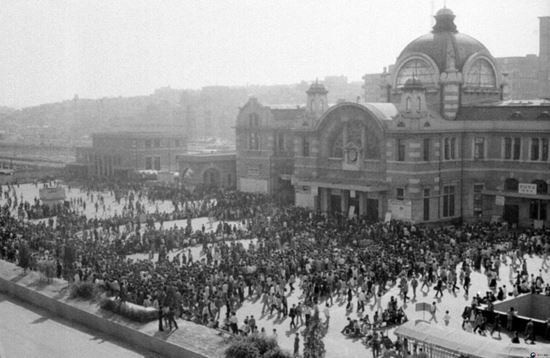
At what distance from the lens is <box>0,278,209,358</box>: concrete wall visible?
974 inches

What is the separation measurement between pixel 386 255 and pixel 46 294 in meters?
16.8

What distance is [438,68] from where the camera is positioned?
52.0m

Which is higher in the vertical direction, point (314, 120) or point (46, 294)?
point (314, 120)

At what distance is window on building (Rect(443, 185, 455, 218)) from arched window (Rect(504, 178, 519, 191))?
3.64 m

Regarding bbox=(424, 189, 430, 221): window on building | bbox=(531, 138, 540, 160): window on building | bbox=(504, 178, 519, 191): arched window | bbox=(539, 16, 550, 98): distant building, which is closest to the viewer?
bbox=(531, 138, 540, 160): window on building

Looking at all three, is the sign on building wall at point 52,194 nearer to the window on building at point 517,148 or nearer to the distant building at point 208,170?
the distant building at point 208,170

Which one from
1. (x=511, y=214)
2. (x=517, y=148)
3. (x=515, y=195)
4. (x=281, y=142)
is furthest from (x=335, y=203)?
(x=517, y=148)

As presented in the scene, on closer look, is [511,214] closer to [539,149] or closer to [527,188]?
[527,188]

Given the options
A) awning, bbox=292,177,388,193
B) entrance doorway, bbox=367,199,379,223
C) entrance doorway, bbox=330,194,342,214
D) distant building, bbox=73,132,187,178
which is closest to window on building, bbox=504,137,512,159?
Result: awning, bbox=292,177,388,193

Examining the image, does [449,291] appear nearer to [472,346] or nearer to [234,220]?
[472,346]

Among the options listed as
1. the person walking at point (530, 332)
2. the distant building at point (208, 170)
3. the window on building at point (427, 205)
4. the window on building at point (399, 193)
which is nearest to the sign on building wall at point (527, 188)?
the window on building at point (427, 205)

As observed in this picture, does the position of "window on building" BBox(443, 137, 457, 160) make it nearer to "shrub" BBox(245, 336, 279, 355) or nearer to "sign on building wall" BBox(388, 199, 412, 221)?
"sign on building wall" BBox(388, 199, 412, 221)

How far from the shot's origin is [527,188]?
45.3m

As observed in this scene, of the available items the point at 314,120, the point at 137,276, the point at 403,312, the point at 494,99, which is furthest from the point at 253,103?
the point at 403,312
